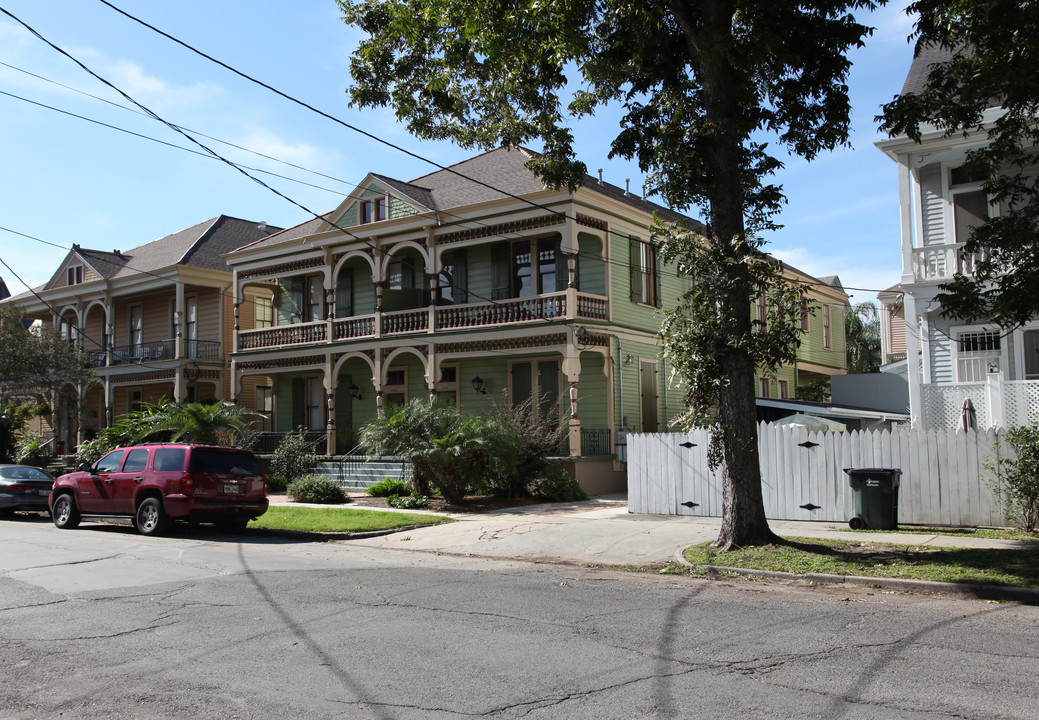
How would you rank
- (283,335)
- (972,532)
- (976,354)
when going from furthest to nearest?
(283,335) → (976,354) → (972,532)

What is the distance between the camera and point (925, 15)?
36.4 feet

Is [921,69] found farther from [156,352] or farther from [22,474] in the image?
[156,352]

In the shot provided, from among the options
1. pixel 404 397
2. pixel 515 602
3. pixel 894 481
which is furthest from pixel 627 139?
pixel 404 397

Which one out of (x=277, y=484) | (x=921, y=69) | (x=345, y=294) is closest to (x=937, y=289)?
→ (x=921, y=69)

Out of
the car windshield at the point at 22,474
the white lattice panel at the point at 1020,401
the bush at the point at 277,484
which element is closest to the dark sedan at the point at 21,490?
the car windshield at the point at 22,474

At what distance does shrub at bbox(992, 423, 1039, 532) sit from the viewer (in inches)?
491

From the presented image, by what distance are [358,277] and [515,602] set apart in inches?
849

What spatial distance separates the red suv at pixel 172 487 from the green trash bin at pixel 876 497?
10.4 meters

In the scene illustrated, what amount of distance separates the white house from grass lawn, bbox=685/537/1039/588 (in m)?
7.46

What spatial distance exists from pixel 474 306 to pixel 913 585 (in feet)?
54.3

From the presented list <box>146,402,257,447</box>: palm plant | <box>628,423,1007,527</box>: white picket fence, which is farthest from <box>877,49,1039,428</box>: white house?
<box>146,402,257,447</box>: palm plant

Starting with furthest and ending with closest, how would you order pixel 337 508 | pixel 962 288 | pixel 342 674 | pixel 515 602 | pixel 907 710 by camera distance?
pixel 337 508 < pixel 962 288 < pixel 515 602 < pixel 342 674 < pixel 907 710

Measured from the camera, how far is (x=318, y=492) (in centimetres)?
2062

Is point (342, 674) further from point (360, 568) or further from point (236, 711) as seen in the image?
point (360, 568)
